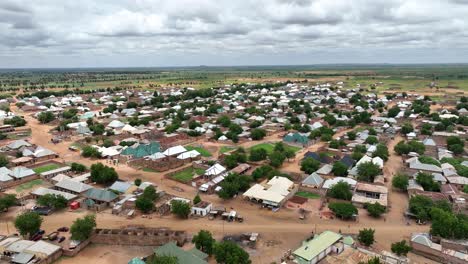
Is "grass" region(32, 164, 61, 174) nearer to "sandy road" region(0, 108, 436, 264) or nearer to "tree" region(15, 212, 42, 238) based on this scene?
"sandy road" region(0, 108, 436, 264)

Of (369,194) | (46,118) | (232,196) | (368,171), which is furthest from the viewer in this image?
(46,118)

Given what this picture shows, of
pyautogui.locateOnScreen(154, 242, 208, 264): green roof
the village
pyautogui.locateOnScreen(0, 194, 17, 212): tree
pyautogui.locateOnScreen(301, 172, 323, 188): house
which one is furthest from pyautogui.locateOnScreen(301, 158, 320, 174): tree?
pyautogui.locateOnScreen(0, 194, 17, 212): tree

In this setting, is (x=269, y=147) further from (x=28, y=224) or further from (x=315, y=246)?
(x=28, y=224)

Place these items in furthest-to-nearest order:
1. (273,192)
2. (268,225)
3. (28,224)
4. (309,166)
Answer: (309,166) < (273,192) < (268,225) < (28,224)

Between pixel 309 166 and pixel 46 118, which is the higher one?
pixel 46 118

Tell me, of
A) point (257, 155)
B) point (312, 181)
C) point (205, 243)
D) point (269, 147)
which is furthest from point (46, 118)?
point (205, 243)

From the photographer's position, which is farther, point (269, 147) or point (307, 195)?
point (269, 147)

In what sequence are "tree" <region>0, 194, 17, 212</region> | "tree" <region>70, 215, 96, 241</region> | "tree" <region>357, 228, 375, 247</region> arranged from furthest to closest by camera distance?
"tree" <region>0, 194, 17, 212</region>, "tree" <region>70, 215, 96, 241</region>, "tree" <region>357, 228, 375, 247</region>
